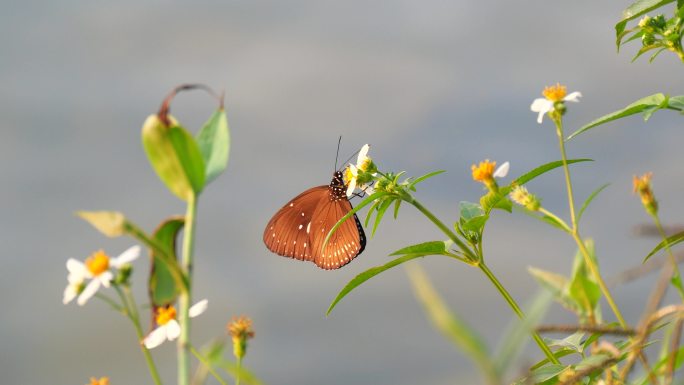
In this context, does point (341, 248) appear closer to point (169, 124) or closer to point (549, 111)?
point (549, 111)

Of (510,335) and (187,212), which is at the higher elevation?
(187,212)

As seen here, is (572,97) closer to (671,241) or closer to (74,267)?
(671,241)

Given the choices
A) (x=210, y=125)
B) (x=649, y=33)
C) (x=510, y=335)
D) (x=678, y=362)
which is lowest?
(x=678, y=362)

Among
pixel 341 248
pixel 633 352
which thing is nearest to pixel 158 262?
pixel 633 352

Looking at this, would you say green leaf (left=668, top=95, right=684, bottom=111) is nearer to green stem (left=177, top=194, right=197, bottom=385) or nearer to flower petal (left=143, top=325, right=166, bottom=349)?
flower petal (left=143, top=325, right=166, bottom=349)

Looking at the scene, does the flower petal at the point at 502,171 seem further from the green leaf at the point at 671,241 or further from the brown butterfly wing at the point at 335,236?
the brown butterfly wing at the point at 335,236

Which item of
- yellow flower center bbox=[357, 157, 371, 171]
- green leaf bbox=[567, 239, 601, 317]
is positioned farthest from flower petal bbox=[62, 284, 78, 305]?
yellow flower center bbox=[357, 157, 371, 171]
